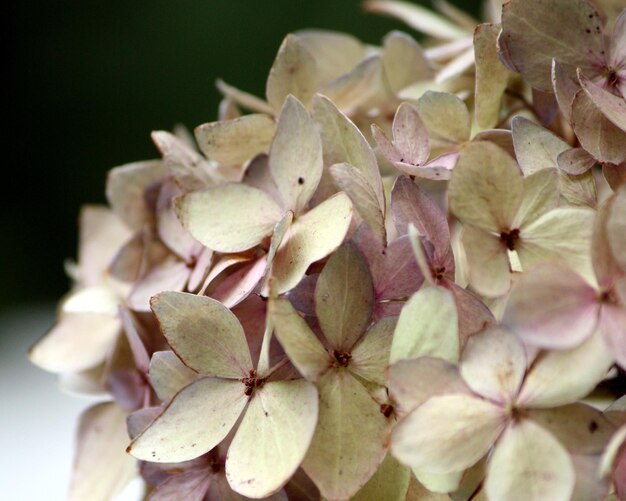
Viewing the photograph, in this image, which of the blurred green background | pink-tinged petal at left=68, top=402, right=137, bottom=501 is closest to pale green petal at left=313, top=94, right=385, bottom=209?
pink-tinged petal at left=68, top=402, right=137, bottom=501

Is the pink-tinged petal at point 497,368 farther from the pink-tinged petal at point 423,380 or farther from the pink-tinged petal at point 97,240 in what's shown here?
the pink-tinged petal at point 97,240

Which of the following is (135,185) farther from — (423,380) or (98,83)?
(98,83)

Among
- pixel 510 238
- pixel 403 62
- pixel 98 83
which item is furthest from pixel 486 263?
pixel 98 83

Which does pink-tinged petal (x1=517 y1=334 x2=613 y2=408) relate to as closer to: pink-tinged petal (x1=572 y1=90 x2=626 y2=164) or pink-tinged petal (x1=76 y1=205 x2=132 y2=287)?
pink-tinged petal (x1=572 y1=90 x2=626 y2=164)

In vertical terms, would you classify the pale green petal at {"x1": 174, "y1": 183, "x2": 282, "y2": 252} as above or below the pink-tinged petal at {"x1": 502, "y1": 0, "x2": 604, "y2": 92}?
below

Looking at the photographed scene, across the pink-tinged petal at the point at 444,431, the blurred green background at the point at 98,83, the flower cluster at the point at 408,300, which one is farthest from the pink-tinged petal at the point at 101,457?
the blurred green background at the point at 98,83

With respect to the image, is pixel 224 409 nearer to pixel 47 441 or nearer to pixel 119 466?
pixel 119 466

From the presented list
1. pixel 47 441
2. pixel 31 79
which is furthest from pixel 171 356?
pixel 31 79
